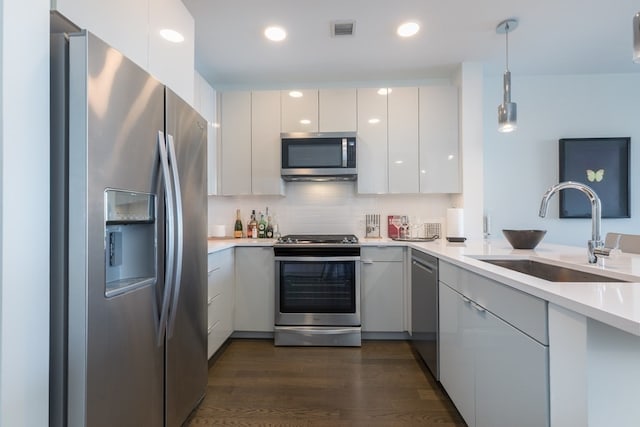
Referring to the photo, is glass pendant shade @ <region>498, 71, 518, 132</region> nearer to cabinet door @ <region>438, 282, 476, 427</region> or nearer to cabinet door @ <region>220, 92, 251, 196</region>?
cabinet door @ <region>438, 282, 476, 427</region>

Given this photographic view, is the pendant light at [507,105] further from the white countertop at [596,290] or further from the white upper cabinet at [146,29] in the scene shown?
the white upper cabinet at [146,29]

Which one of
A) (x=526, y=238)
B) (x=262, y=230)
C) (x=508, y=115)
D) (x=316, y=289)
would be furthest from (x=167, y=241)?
(x=508, y=115)

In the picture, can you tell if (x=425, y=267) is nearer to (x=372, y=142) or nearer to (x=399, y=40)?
(x=372, y=142)

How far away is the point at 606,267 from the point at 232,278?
242 centimetres

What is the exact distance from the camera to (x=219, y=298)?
2354mm

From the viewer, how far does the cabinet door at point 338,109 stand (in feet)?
9.57

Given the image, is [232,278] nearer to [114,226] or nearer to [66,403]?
[114,226]

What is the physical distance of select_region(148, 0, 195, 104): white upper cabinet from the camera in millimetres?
1495

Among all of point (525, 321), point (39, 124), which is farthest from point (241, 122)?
point (525, 321)

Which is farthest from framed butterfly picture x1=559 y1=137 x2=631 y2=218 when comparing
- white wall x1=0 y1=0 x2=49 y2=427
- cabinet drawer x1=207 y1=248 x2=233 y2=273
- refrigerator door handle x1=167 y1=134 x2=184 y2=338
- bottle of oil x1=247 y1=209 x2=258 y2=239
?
white wall x1=0 y1=0 x2=49 y2=427

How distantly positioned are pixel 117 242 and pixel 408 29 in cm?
234

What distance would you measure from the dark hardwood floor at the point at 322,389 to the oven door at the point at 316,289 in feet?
0.88

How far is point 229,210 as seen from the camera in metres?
3.29

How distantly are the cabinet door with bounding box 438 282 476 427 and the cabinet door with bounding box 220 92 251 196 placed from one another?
2.06 metres
